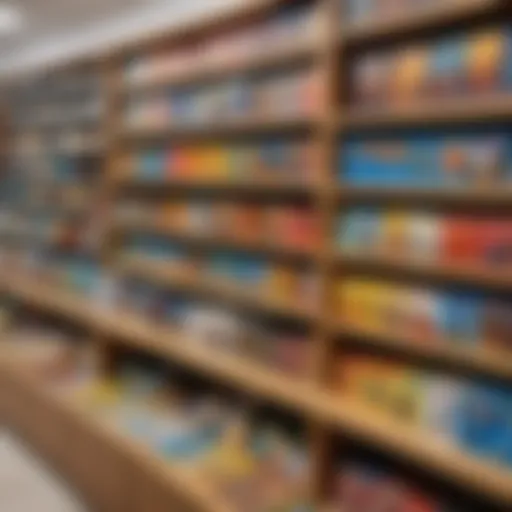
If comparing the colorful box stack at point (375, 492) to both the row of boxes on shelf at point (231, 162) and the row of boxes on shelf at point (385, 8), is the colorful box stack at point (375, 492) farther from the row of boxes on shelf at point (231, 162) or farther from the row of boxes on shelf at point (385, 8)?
the row of boxes on shelf at point (385, 8)

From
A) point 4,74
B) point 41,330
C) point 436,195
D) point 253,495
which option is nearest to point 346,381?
point 253,495

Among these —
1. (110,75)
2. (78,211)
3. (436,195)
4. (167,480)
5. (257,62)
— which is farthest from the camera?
(78,211)

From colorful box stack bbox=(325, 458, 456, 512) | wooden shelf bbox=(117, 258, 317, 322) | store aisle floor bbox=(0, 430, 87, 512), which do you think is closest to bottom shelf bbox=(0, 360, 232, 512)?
store aisle floor bbox=(0, 430, 87, 512)

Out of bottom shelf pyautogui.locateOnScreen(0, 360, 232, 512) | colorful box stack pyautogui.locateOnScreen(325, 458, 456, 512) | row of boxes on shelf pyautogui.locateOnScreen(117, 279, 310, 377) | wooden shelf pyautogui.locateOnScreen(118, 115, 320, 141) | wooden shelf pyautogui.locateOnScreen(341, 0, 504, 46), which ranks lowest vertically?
bottom shelf pyautogui.locateOnScreen(0, 360, 232, 512)

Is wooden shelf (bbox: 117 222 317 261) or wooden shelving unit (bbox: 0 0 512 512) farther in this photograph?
wooden shelf (bbox: 117 222 317 261)

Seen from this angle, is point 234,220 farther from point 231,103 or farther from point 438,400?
point 438,400

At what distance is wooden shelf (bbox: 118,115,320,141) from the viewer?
8.45 feet

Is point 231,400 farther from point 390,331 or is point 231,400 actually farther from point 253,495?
point 390,331

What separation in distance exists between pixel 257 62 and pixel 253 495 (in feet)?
4.63

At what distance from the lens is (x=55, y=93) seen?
4.37 m

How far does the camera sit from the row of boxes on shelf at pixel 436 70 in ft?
6.29

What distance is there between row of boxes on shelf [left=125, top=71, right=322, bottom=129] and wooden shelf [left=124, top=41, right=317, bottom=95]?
0.04 metres

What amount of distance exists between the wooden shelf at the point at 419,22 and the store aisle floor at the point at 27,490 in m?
1.72

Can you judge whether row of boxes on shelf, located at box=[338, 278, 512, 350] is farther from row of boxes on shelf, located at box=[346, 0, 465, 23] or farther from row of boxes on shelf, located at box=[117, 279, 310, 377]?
row of boxes on shelf, located at box=[346, 0, 465, 23]
